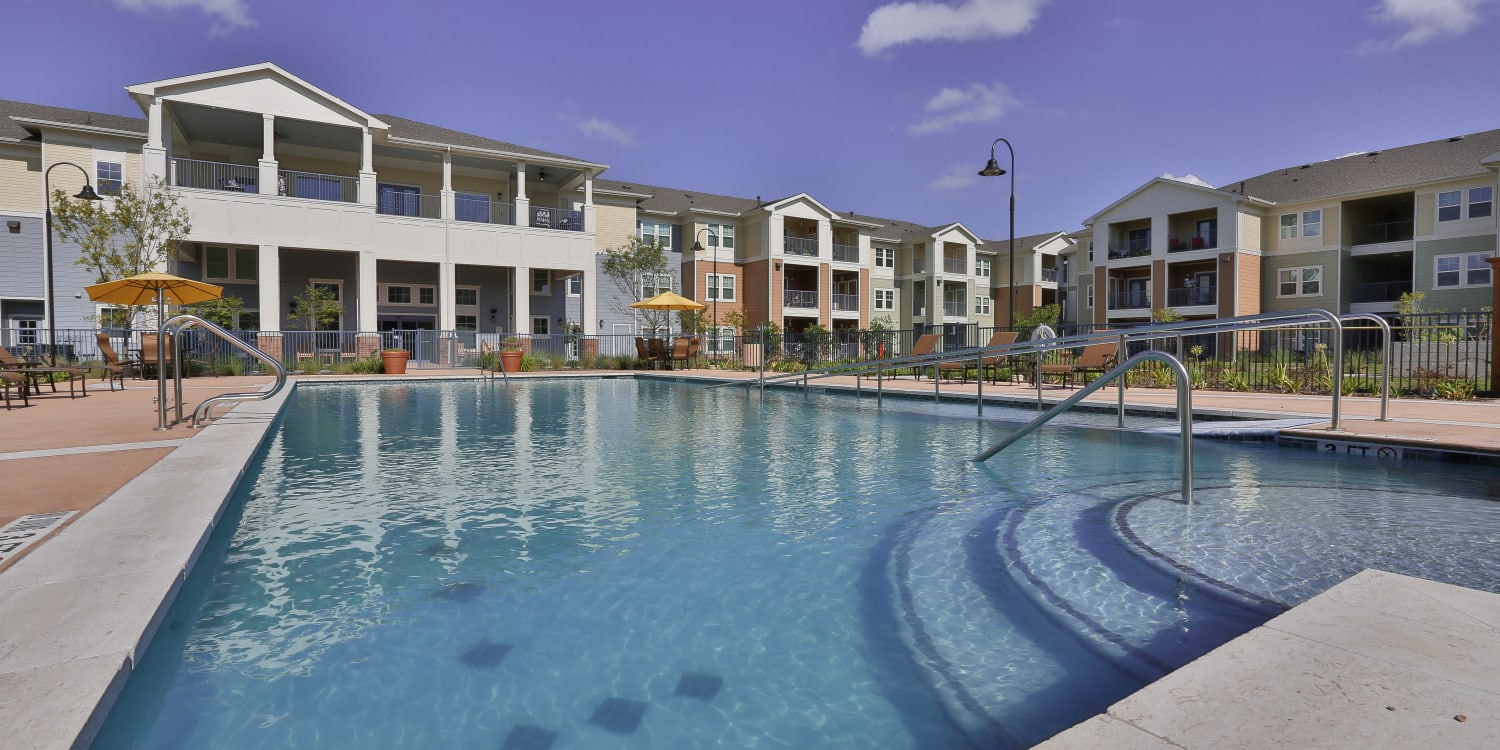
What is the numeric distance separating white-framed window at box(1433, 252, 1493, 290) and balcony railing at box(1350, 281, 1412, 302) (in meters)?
2.57

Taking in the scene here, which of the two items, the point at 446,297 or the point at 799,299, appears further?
the point at 799,299

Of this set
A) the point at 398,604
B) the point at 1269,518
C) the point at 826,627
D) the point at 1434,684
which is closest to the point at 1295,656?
the point at 1434,684

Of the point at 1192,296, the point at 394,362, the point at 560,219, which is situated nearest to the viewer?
the point at 394,362

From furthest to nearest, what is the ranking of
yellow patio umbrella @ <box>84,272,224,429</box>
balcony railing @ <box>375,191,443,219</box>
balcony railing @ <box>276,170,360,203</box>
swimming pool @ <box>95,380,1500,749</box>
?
balcony railing @ <box>375,191,443,219</box> < balcony railing @ <box>276,170,360,203</box> < yellow patio umbrella @ <box>84,272,224,429</box> < swimming pool @ <box>95,380,1500,749</box>

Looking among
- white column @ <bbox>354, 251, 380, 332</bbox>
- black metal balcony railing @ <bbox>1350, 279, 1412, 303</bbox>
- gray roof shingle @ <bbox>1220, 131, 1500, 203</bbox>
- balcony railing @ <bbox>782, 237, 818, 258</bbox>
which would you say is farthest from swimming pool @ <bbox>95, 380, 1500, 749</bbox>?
black metal balcony railing @ <bbox>1350, 279, 1412, 303</bbox>

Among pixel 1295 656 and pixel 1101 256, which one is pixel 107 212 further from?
pixel 1101 256

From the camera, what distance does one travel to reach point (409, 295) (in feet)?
99.2

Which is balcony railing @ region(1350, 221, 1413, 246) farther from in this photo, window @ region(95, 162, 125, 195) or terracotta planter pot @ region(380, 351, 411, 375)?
window @ region(95, 162, 125, 195)

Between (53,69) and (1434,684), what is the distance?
33990 millimetres

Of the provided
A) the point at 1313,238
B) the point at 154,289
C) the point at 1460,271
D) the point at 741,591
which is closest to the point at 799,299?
the point at 1313,238

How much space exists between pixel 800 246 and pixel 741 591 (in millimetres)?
39285

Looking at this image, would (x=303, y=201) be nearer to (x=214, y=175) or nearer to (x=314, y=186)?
(x=314, y=186)

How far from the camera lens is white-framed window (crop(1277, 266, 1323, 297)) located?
116 ft

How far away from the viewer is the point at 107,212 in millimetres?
21109
